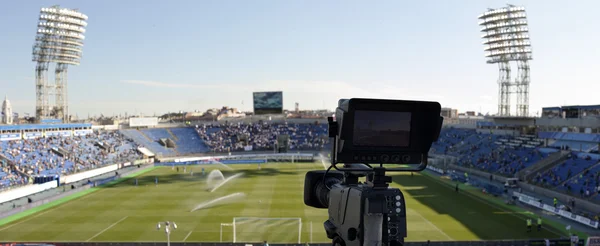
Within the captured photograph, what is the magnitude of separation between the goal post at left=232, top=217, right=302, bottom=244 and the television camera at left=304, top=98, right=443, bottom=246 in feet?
61.2

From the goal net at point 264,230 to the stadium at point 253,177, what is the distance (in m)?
0.12

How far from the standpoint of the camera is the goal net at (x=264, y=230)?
21516 millimetres

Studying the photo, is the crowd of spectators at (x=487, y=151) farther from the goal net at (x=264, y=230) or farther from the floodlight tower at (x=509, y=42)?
the goal net at (x=264, y=230)

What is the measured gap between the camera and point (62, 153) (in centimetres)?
4850

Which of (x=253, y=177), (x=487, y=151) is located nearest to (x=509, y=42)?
(x=487, y=151)

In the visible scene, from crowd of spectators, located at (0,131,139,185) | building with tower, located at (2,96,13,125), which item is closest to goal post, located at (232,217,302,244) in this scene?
crowd of spectators, located at (0,131,139,185)

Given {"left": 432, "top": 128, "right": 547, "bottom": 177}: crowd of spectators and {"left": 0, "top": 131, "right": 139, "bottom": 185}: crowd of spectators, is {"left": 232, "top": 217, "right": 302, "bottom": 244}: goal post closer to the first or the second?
{"left": 0, "top": 131, "right": 139, "bottom": 185}: crowd of spectators

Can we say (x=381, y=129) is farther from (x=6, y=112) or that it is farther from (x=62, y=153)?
(x=6, y=112)

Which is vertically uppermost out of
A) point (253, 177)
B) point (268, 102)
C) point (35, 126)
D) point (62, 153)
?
point (268, 102)

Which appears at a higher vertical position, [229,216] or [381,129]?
[381,129]

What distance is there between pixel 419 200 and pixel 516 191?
966 centimetres

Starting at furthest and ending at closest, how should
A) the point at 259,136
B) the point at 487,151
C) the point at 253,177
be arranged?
the point at 259,136 → the point at 487,151 → the point at 253,177

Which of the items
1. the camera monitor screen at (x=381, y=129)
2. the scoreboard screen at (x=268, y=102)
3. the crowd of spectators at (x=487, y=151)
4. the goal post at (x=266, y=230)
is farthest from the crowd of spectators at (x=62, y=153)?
the crowd of spectators at (x=487, y=151)

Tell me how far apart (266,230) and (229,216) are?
5.31 meters
